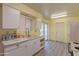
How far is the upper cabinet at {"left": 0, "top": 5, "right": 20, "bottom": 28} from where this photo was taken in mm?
3154

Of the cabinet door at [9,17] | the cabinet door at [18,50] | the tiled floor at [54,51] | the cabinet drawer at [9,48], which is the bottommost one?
the tiled floor at [54,51]

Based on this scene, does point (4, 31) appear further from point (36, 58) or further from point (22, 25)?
point (36, 58)

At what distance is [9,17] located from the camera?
11.2 ft

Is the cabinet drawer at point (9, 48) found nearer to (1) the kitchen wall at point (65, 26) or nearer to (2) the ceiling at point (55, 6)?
(2) the ceiling at point (55, 6)

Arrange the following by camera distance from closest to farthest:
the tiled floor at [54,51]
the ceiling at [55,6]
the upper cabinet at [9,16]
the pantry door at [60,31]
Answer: the upper cabinet at [9,16] < the ceiling at [55,6] < the tiled floor at [54,51] < the pantry door at [60,31]

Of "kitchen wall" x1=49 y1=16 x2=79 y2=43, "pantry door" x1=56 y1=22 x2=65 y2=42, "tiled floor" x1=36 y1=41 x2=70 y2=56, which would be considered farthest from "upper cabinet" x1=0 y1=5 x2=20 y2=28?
"pantry door" x1=56 y1=22 x2=65 y2=42

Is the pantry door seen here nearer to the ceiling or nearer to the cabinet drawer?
the ceiling

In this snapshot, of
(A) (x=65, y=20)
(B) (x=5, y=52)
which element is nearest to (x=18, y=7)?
(B) (x=5, y=52)

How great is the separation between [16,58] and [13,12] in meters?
2.77

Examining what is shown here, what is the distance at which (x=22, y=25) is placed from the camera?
505 cm

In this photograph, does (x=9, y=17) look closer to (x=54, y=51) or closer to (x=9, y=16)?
(x=9, y=16)

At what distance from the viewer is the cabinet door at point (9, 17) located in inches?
126

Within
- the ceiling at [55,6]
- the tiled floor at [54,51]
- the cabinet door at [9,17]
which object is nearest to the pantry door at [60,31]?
the tiled floor at [54,51]

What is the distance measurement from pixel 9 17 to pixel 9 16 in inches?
1.1
